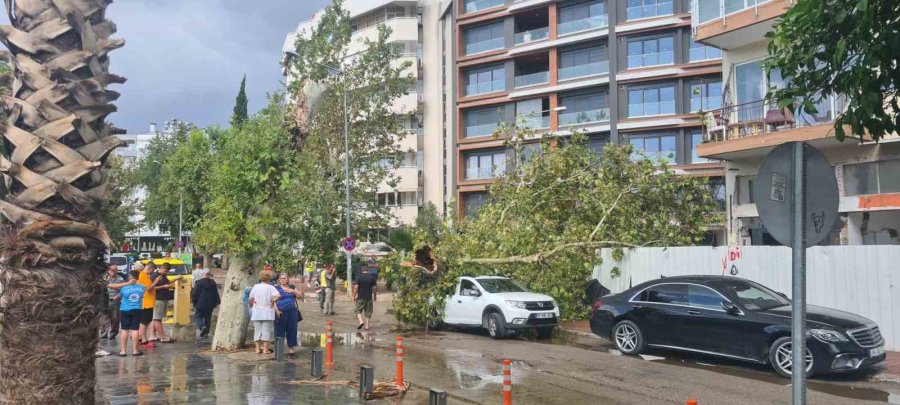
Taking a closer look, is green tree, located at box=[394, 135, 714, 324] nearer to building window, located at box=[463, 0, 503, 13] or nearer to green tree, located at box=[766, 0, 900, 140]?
green tree, located at box=[766, 0, 900, 140]

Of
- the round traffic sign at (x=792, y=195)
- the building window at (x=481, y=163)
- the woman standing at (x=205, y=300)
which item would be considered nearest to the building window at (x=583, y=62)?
the building window at (x=481, y=163)

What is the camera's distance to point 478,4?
4594 centimetres

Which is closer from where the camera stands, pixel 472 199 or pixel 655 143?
pixel 655 143

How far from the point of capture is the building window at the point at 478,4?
45000mm

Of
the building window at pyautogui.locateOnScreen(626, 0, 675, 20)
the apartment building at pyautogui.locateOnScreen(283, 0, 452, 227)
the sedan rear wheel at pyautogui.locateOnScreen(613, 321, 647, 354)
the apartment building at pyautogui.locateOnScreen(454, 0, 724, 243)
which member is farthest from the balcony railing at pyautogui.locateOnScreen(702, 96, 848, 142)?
the apartment building at pyautogui.locateOnScreen(283, 0, 452, 227)

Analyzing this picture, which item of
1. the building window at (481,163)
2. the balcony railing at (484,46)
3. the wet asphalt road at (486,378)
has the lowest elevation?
the wet asphalt road at (486,378)

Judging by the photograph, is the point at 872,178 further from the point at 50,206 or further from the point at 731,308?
the point at 50,206

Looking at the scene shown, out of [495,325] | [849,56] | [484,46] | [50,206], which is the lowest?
[495,325]

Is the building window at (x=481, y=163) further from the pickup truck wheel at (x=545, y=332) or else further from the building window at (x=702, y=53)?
the pickup truck wheel at (x=545, y=332)

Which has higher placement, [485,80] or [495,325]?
[485,80]

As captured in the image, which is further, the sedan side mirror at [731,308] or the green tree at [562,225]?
the green tree at [562,225]

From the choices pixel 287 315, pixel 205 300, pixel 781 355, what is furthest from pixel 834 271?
pixel 205 300

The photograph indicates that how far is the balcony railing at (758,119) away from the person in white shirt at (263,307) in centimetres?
1296

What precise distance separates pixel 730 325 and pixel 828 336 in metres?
1.67
